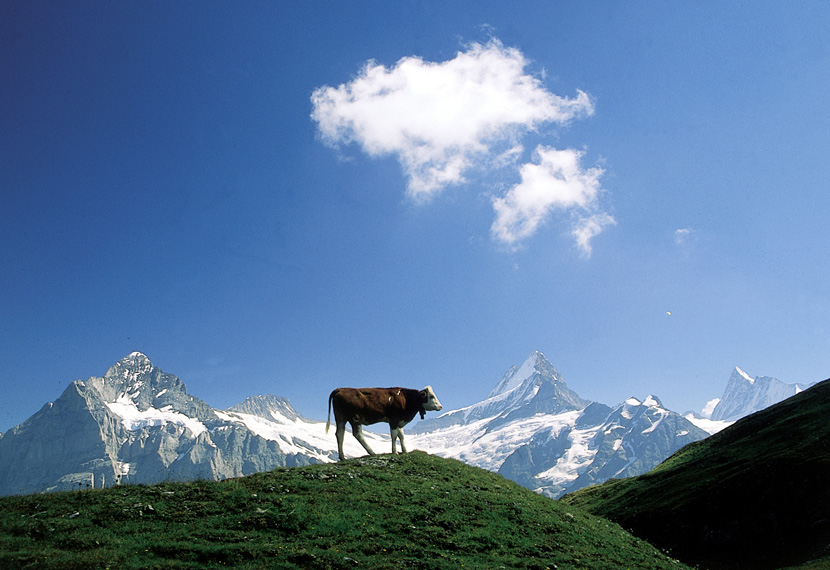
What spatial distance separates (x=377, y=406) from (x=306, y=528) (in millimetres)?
11834

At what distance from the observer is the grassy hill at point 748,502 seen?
155 feet

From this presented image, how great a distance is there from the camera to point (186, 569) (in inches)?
590

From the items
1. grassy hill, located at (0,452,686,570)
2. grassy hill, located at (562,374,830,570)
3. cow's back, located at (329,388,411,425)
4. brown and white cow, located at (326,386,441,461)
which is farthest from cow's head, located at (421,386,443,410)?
grassy hill, located at (562,374,830,570)

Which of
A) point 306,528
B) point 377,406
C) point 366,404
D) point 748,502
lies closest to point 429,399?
point 377,406

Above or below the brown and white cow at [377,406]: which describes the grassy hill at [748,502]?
below

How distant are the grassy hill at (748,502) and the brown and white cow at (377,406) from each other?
28.7m

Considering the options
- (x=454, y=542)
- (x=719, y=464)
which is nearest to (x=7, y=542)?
(x=454, y=542)

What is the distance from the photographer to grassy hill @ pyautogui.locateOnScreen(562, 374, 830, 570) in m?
47.4

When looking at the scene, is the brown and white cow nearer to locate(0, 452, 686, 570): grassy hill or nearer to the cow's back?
the cow's back

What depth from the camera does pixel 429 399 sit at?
33125 millimetres

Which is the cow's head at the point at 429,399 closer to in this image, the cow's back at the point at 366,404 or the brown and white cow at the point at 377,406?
the brown and white cow at the point at 377,406

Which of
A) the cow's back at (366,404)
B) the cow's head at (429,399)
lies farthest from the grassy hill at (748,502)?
the cow's back at (366,404)

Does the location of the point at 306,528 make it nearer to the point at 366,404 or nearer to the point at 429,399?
the point at 366,404

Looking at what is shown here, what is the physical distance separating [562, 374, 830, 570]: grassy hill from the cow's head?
27.5 meters
